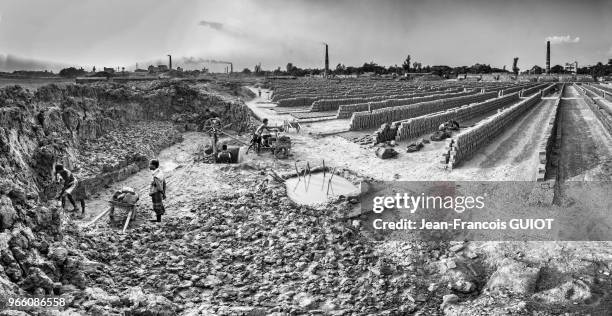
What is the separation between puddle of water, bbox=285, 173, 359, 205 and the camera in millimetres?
9781

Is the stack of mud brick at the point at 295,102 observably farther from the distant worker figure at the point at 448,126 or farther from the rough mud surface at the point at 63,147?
the distant worker figure at the point at 448,126

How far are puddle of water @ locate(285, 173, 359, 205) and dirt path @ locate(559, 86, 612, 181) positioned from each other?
5.29 metres

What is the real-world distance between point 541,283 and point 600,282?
2.49ft

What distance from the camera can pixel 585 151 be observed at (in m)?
13.6

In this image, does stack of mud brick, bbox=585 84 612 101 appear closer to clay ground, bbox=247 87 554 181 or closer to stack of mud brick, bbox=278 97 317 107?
clay ground, bbox=247 87 554 181

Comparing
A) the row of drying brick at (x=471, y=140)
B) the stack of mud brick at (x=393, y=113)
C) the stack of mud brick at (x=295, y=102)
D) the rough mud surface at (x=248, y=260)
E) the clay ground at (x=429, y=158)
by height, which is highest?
the stack of mud brick at (x=295, y=102)

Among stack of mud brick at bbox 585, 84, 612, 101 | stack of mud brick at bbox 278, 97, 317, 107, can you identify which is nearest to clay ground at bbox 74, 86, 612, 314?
stack of mud brick at bbox 278, 97, 317, 107

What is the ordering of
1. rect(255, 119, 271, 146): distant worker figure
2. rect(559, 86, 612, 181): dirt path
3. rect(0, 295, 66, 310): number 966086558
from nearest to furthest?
rect(0, 295, 66, 310): number 966086558
rect(559, 86, 612, 181): dirt path
rect(255, 119, 271, 146): distant worker figure

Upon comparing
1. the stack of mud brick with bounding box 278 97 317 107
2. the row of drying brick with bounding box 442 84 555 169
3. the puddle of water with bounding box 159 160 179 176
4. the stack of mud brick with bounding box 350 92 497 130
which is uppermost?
the stack of mud brick with bounding box 278 97 317 107

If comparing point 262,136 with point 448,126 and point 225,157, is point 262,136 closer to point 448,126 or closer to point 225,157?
point 225,157

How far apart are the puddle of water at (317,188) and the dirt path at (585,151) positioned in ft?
17.4

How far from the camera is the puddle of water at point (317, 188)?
978 centimetres

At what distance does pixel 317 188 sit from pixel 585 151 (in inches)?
368

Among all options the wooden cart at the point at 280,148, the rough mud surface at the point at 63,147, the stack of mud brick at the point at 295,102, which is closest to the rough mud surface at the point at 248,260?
the rough mud surface at the point at 63,147
